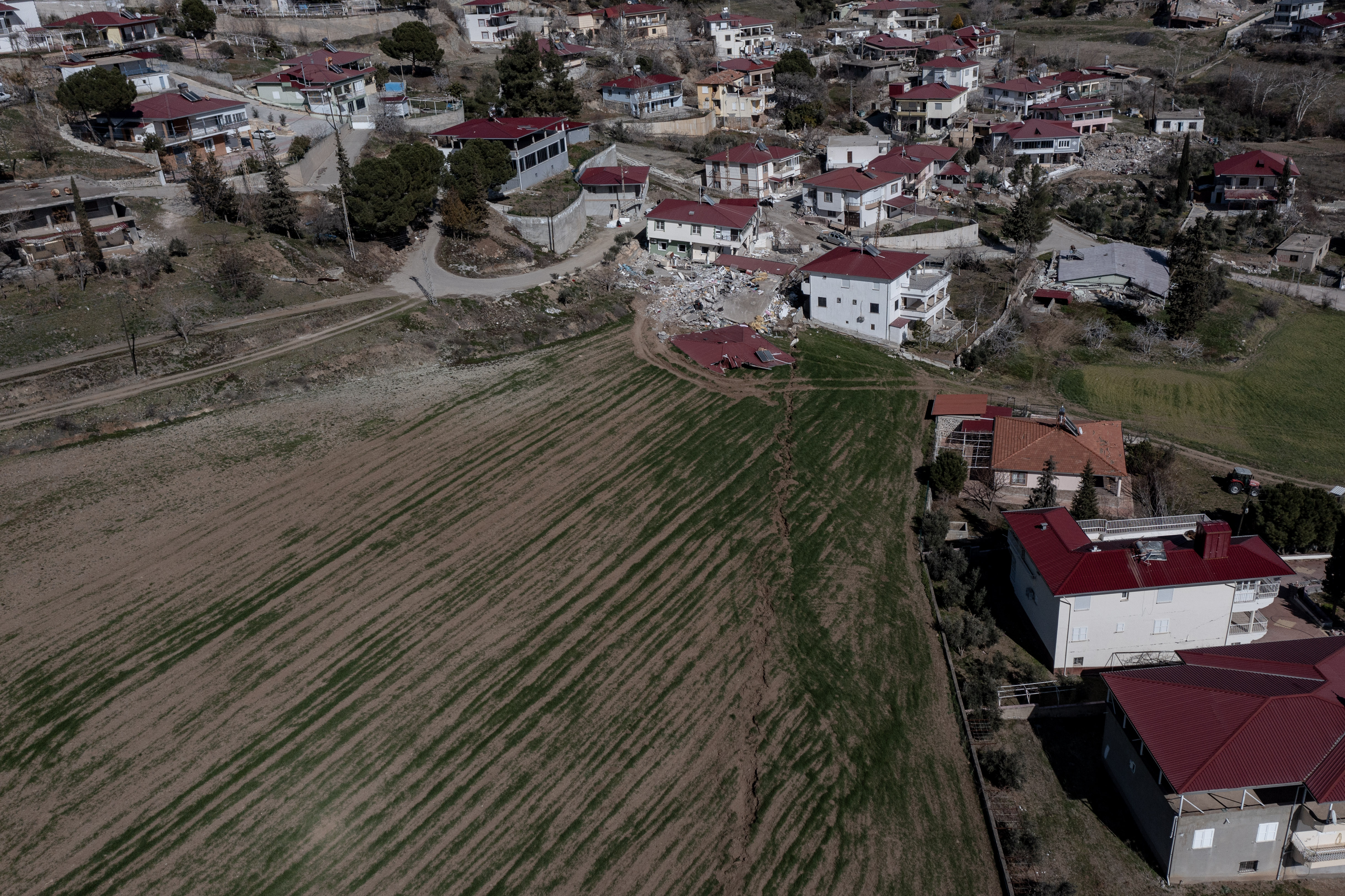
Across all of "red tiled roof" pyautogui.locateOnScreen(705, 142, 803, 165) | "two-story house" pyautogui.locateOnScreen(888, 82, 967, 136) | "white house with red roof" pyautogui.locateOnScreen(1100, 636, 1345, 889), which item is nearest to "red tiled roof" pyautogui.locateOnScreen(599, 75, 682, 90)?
"red tiled roof" pyautogui.locateOnScreen(705, 142, 803, 165)

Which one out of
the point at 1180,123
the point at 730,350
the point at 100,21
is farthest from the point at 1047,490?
the point at 100,21

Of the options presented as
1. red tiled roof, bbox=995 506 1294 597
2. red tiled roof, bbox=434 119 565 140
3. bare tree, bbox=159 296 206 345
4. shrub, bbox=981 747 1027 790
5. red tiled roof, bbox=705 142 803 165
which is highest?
red tiled roof, bbox=434 119 565 140

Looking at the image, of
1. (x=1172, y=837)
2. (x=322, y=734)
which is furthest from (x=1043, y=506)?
(x=322, y=734)

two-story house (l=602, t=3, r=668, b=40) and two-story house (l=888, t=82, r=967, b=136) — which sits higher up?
two-story house (l=602, t=3, r=668, b=40)

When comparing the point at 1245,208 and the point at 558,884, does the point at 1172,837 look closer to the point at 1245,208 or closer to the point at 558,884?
the point at 558,884

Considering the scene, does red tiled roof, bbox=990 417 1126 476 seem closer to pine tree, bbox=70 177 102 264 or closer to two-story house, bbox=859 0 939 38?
pine tree, bbox=70 177 102 264

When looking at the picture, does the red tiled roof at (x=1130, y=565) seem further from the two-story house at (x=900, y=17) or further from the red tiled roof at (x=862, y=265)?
the two-story house at (x=900, y=17)
